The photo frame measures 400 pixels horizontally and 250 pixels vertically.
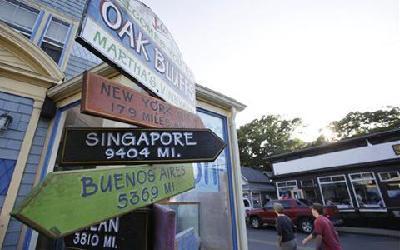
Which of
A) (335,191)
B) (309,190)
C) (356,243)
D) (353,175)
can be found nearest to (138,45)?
(356,243)

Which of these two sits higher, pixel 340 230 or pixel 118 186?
pixel 118 186

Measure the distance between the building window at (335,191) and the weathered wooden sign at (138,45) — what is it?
16.9 metres

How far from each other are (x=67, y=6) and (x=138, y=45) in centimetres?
619

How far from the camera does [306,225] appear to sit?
1302cm

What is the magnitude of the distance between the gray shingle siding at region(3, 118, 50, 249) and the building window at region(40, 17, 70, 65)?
1.78 meters

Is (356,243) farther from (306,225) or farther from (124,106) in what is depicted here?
(124,106)

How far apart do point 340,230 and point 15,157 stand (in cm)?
1628

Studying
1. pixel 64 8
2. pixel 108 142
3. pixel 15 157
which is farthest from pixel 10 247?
pixel 64 8

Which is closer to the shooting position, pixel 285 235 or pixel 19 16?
pixel 19 16

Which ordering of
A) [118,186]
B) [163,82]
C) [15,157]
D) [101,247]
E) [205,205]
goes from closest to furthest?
[118,186] < [101,247] < [163,82] < [15,157] < [205,205]

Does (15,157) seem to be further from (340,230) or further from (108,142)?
(340,230)

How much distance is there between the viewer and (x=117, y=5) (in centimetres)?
171

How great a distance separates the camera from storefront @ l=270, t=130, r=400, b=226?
14.1 metres

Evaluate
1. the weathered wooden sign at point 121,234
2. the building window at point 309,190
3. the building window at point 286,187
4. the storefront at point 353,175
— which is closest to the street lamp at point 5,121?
the weathered wooden sign at point 121,234
